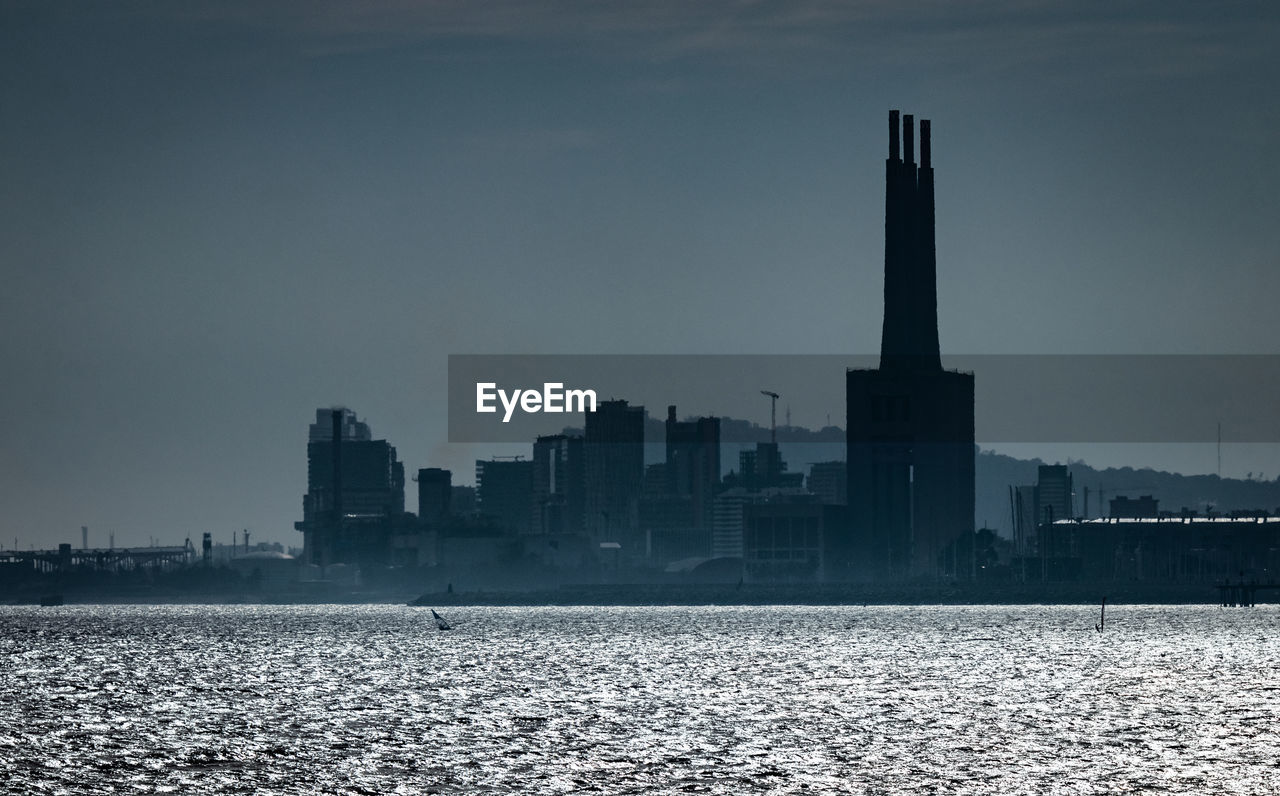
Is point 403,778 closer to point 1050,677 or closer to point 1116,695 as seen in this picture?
point 1116,695

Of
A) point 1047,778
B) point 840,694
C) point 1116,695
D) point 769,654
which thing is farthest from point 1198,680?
point 1047,778

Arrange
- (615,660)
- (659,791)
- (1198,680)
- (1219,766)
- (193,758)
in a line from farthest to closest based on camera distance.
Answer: (615,660), (1198,680), (193,758), (1219,766), (659,791)

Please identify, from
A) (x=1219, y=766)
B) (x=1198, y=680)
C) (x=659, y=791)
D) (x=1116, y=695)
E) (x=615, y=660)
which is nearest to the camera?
(x=659, y=791)

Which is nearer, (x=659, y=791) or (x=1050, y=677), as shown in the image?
(x=659, y=791)

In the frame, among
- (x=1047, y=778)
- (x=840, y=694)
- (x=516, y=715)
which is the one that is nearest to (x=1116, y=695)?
(x=840, y=694)

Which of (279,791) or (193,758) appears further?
(193,758)

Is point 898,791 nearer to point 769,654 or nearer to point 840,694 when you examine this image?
point 840,694
